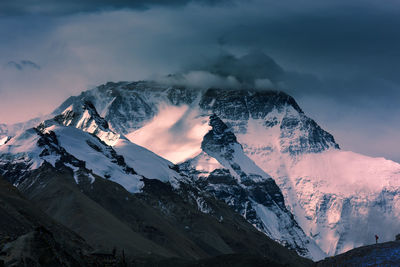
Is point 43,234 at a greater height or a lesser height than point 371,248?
lesser

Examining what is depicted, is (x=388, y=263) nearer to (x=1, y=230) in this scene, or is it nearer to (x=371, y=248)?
(x=371, y=248)

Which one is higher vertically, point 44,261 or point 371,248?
point 371,248

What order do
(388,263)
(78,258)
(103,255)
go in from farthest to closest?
(103,255), (78,258), (388,263)

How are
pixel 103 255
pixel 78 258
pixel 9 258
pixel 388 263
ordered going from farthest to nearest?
1. pixel 103 255
2. pixel 78 258
3. pixel 9 258
4. pixel 388 263

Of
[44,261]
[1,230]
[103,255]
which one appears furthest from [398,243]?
[1,230]

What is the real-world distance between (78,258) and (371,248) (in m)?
49.2

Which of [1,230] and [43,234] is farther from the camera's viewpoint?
[1,230]

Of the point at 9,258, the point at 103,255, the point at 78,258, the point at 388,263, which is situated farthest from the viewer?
the point at 103,255

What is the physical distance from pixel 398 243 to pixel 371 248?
12.9 feet

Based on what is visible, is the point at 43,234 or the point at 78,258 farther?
the point at 78,258

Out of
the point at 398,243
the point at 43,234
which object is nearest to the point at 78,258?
the point at 43,234

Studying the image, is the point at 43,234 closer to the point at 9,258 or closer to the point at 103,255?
the point at 9,258

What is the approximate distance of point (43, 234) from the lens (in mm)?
131375

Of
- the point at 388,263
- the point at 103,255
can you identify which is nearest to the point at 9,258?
the point at 388,263
